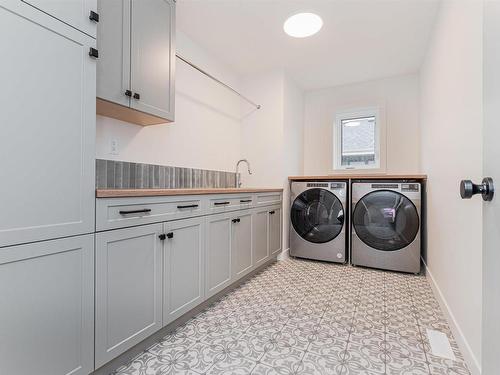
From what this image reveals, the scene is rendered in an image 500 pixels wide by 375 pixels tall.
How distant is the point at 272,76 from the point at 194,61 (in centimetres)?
107

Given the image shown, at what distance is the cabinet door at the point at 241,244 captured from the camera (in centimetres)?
231

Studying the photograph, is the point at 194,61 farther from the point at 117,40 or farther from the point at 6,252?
the point at 6,252

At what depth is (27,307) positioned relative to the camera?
3.32ft

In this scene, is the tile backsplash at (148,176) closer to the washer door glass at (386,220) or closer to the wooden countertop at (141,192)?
the wooden countertop at (141,192)

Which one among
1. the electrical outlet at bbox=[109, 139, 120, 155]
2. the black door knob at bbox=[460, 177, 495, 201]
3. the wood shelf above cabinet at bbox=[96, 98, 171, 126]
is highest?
the wood shelf above cabinet at bbox=[96, 98, 171, 126]

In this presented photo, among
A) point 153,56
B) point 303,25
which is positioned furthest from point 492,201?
point 303,25

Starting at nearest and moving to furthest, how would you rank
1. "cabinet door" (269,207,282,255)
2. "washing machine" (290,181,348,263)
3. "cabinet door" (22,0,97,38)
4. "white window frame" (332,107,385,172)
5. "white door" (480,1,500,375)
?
"white door" (480,1,500,375) → "cabinet door" (22,0,97,38) → "cabinet door" (269,207,282,255) → "washing machine" (290,181,348,263) → "white window frame" (332,107,385,172)

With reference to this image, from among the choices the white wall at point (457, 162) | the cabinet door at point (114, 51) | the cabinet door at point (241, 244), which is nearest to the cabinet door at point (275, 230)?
the cabinet door at point (241, 244)

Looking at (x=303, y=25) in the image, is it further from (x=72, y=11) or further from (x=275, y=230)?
(x=275, y=230)

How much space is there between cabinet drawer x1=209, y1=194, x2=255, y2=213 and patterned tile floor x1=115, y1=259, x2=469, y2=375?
74cm

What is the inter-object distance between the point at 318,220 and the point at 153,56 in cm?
241

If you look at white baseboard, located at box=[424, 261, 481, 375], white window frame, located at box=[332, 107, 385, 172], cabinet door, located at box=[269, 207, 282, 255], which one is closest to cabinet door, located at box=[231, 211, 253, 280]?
cabinet door, located at box=[269, 207, 282, 255]

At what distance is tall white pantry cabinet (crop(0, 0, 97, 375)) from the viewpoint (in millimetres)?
972

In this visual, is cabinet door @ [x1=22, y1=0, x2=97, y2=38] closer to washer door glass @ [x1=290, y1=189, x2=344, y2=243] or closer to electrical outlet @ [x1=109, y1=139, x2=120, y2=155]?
electrical outlet @ [x1=109, y1=139, x2=120, y2=155]
